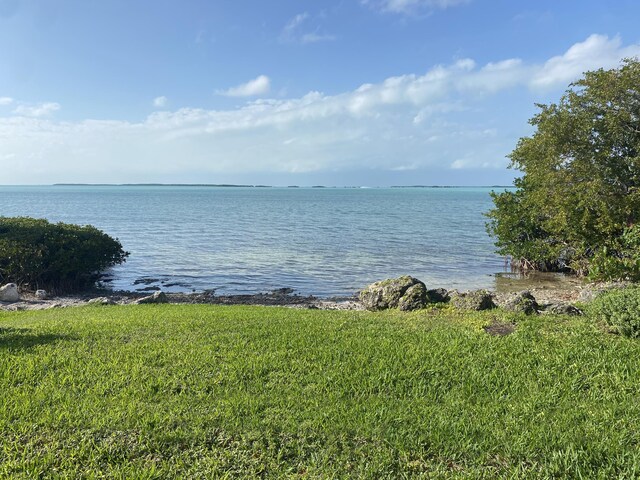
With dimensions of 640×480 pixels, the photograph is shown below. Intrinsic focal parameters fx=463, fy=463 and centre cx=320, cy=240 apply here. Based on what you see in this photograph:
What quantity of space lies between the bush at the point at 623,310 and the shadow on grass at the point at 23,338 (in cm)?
1021

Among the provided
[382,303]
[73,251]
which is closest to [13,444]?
[382,303]

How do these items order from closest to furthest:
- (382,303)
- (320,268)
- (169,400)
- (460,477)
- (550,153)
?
(460,477)
(169,400)
(382,303)
(550,153)
(320,268)

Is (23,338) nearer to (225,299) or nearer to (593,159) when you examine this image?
(225,299)

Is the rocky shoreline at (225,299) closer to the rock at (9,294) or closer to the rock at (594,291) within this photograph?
the rock at (9,294)

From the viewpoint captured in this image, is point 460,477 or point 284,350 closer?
point 460,477

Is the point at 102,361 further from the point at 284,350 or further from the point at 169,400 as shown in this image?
the point at 284,350

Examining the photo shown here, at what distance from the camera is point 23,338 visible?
8875 mm

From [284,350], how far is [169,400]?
244cm

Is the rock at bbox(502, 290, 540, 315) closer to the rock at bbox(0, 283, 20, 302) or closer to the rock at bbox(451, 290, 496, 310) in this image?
the rock at bbox(451, 290, 496, 310)

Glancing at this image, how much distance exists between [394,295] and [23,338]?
9431 mm

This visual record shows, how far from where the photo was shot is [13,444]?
4801 mm

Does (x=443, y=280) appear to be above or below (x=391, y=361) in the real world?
below

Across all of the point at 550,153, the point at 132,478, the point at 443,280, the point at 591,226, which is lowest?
the point at 443,280

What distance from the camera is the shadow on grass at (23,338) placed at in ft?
27.2
